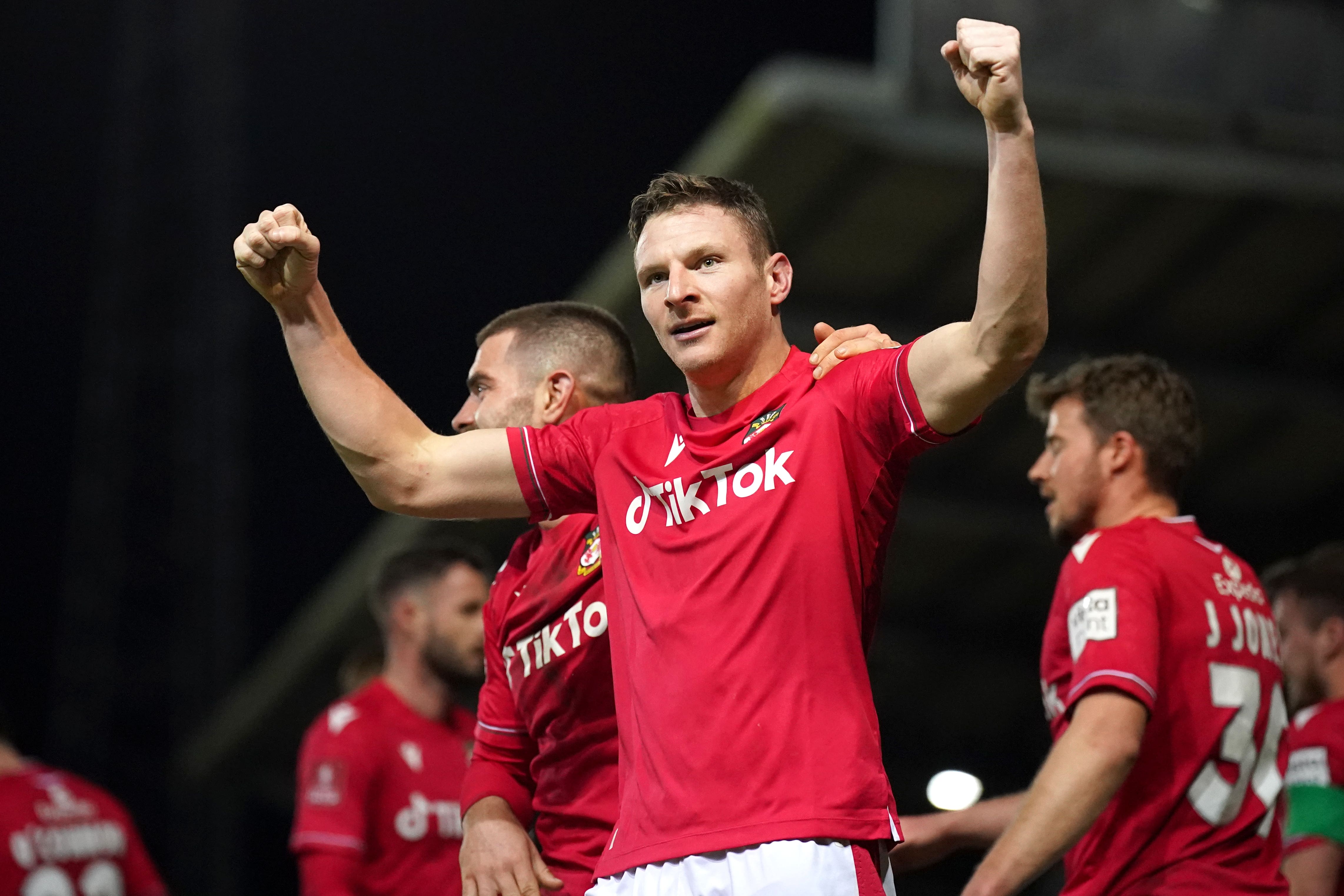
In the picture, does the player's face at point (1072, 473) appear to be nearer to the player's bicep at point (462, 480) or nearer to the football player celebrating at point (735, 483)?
the football player celebrating at point (735, 483)

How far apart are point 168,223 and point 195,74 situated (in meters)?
2.26

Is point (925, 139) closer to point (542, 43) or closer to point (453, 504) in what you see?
point (453, 504)

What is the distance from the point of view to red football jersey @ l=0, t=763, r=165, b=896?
22.4 feet

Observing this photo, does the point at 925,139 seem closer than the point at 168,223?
Yes

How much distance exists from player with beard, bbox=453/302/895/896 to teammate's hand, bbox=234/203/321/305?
83 centimetres

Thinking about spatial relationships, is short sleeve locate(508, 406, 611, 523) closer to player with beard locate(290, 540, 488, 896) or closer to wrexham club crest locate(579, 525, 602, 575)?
wrexham club crest locate(579, 525, 602, 575)

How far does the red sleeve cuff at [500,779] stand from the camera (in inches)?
154

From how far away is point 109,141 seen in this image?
27.1m

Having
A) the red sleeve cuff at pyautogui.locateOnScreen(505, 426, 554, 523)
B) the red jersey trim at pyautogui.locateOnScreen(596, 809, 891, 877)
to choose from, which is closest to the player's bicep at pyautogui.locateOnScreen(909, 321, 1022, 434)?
the red jersey trim at pyautogui.locateOnScreen(596, 809, 891, 877)

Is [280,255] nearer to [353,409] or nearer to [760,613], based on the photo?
[353,409]

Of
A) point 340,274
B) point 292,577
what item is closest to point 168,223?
point 340,274

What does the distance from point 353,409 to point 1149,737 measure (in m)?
2.14

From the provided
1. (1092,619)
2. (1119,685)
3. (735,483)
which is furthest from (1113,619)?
(735,483)

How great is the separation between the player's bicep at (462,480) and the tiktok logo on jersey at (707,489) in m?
0.30
